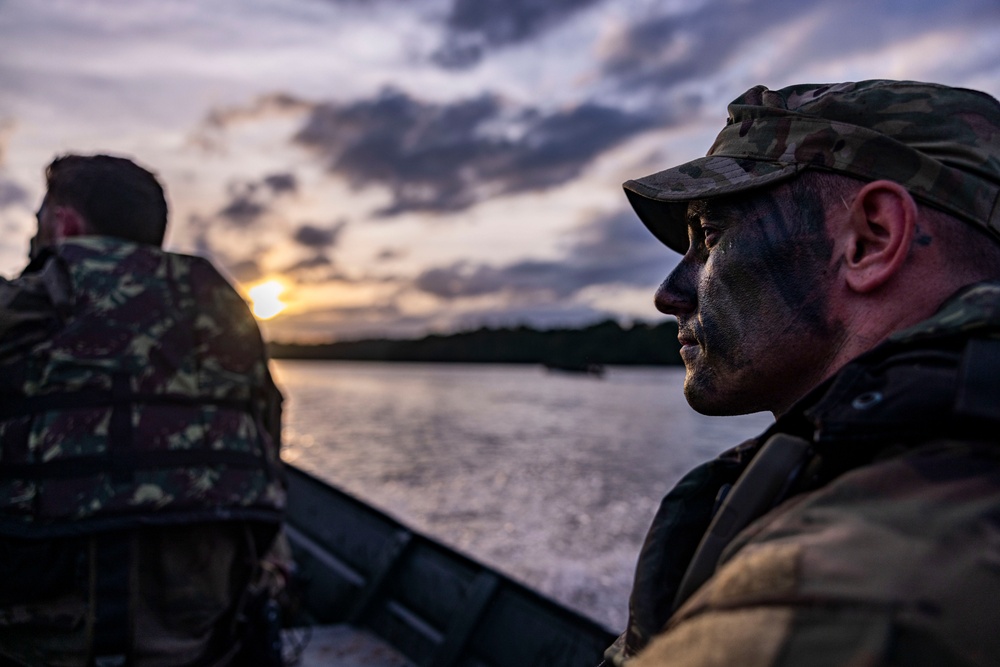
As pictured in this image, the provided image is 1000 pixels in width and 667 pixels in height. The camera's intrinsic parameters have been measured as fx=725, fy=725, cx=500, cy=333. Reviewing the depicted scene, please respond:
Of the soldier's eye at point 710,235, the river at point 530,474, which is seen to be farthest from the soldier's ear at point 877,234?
the river at point 530,474

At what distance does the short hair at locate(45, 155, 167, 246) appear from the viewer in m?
3.19

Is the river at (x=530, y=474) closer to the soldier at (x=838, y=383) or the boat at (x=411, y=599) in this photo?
the boat at (x=411, y=599)

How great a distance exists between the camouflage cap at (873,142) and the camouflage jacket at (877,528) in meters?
0.29

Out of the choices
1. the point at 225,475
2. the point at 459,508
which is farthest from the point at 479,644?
the point at 459,508

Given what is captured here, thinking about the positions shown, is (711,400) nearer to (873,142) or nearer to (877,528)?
(873,142)

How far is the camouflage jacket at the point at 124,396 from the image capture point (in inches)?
104

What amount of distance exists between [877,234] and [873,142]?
0.18m

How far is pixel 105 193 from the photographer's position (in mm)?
3193

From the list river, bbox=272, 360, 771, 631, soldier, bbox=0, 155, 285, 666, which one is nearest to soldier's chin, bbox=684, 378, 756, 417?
soldier, bbox=0, 155, 285, 666

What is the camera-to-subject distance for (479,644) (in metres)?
5.20

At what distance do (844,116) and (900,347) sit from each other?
58 cm

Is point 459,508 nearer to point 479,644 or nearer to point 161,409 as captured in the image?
point 479,644

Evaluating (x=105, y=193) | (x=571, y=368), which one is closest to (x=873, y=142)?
(x=105, y=193)

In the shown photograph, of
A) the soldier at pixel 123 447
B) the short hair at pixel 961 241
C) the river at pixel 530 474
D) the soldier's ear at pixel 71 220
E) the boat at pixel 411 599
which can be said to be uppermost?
the soldier's ear at pixel 71 220
